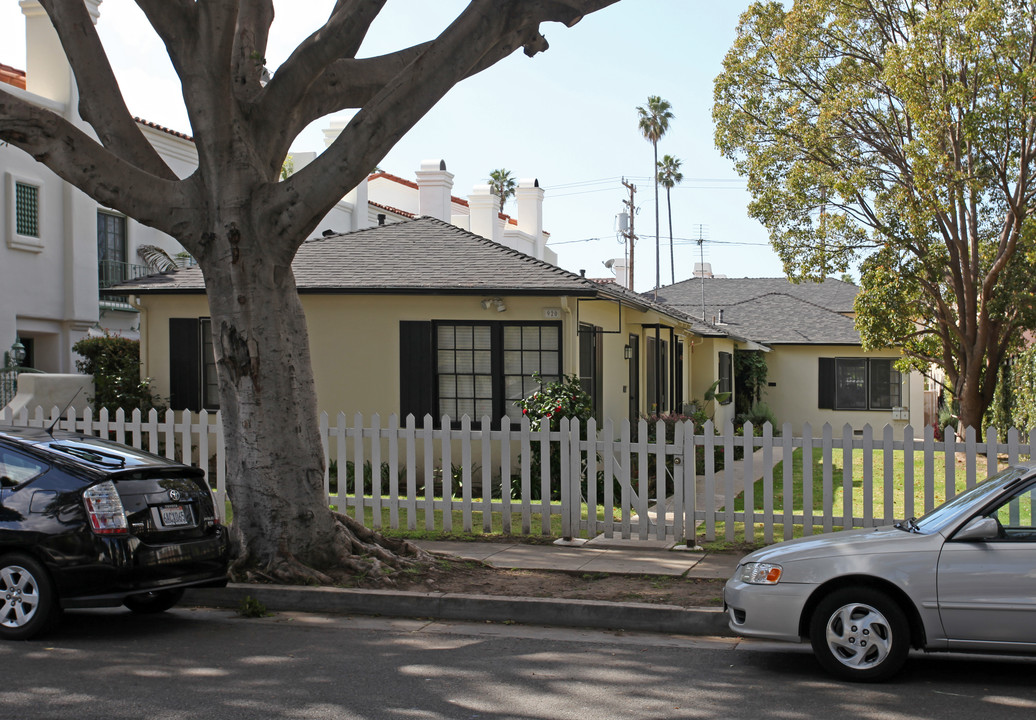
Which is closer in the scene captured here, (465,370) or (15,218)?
(465,370)

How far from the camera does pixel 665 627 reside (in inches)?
300

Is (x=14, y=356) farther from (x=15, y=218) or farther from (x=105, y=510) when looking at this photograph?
(x=105, y=510)

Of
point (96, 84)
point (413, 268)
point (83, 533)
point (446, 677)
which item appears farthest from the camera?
point (413, 268)

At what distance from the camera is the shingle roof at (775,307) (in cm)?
2975

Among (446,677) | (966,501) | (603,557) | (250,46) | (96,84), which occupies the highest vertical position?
(250,46)

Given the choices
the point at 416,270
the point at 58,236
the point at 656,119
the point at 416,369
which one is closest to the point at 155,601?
the point at 416,369

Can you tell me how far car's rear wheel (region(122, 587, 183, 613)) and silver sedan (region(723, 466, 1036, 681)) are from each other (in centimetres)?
440

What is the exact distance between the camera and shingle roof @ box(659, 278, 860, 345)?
29.8 m

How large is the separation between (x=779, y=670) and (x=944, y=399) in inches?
979

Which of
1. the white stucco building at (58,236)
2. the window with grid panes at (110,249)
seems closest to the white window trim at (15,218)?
the white stucco building at (58,236)

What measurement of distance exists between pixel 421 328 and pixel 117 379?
4932mm

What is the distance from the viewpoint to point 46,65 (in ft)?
70.6

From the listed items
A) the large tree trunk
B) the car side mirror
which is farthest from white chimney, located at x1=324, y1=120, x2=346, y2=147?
the car side mirror

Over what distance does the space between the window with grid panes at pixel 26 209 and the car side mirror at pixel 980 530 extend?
19850mm
